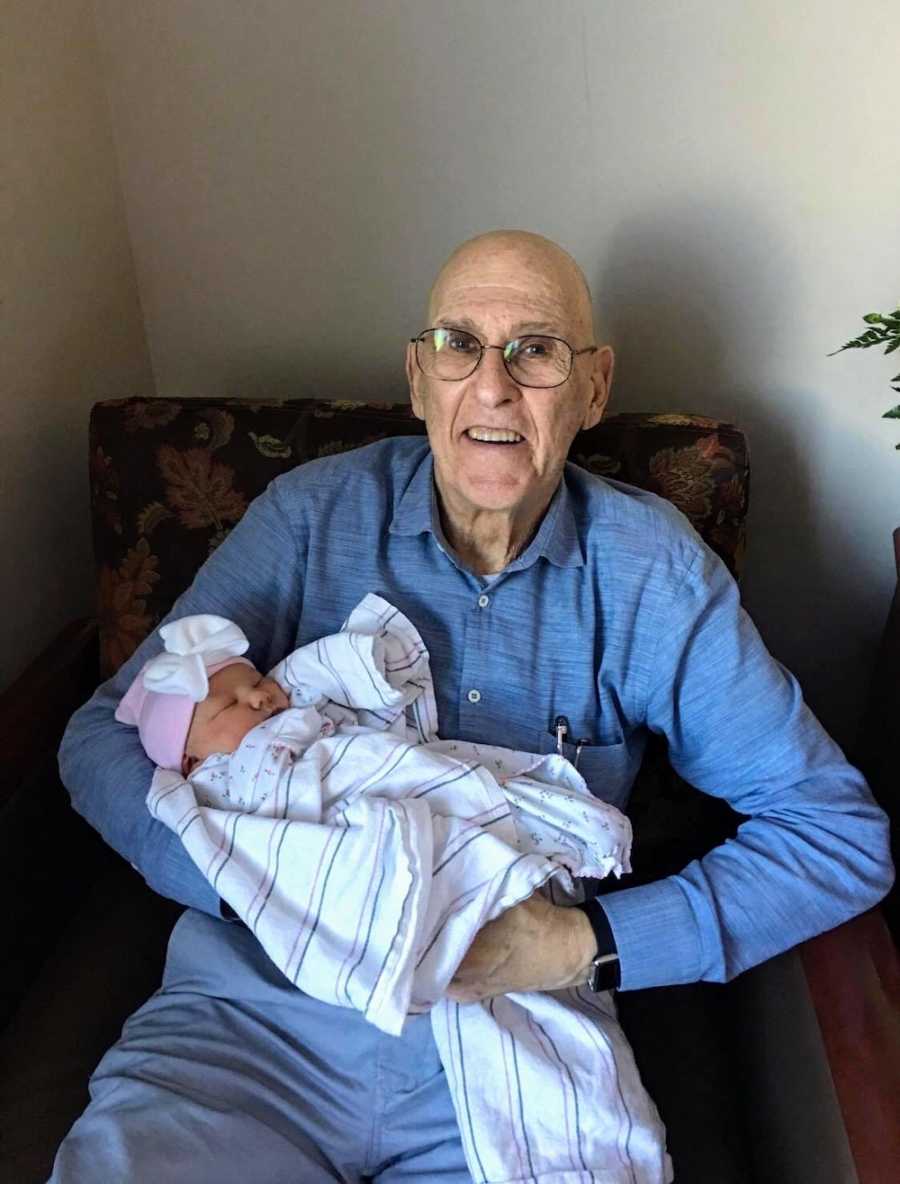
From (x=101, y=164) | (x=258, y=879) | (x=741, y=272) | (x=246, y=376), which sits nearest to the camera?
(x=258, y=879)

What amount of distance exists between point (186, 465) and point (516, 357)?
0.59 meters

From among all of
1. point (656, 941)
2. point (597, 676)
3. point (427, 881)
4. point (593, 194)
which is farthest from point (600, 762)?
point (593, 194)

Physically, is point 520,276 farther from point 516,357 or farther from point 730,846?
point 730,846

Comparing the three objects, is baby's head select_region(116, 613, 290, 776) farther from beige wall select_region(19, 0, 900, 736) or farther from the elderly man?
beige wall select_region(19, 0, 900, 736)

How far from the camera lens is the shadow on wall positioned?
1.51 meters

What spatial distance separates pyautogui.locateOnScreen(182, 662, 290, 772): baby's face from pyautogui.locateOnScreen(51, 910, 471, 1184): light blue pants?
0.25 meters

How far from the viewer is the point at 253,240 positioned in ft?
5.47

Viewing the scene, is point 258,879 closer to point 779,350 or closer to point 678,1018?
point 678,1018

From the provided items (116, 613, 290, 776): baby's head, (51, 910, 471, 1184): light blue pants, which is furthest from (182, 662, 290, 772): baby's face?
(51, 910, 471, 1184): light blue pants

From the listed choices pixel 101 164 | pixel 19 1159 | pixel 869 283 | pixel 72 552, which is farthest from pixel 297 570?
pixel 869 283

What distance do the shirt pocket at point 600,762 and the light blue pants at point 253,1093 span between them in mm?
364

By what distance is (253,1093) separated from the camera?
3.45 feet

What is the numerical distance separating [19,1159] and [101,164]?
150 cm

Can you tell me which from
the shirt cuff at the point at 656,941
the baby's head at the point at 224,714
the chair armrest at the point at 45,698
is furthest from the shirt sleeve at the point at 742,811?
the chair armrest at the point at 45,698
